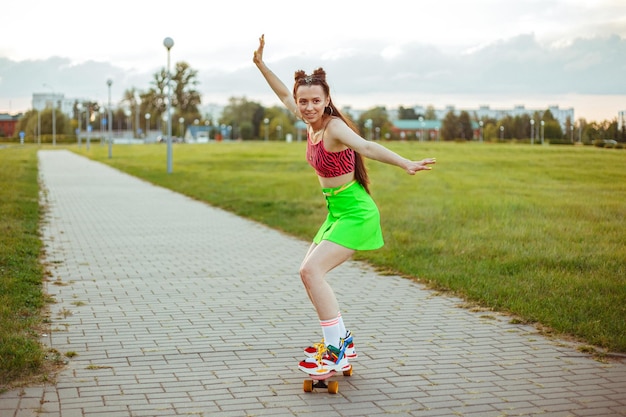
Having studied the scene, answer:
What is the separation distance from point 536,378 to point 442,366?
2.08 ft

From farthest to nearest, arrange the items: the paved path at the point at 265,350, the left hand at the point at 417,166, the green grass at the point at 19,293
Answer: the green grass at the point at 19,293 → the paved path at the point at 265,350 → the left hand at the point at 417,166

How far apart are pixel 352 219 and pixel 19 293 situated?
13.8ft

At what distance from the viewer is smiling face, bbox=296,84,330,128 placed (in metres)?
5.13

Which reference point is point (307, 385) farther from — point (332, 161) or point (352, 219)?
point (332, 161)

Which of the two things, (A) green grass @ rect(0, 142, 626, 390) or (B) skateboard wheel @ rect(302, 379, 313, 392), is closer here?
(B) skateboard wheel @ rect(302, 379, 313, 392)

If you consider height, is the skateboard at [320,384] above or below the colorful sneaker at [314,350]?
below

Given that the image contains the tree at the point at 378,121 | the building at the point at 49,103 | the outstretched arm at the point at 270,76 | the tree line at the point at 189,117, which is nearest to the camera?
the outstretched arm at the point at 270,76

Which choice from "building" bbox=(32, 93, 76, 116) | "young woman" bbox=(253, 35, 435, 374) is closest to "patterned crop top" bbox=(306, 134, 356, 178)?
"young woman" bbox=(253, 35, 435, 374)

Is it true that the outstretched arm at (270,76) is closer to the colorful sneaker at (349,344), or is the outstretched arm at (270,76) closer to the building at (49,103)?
the colorful sneaker at (349,344)

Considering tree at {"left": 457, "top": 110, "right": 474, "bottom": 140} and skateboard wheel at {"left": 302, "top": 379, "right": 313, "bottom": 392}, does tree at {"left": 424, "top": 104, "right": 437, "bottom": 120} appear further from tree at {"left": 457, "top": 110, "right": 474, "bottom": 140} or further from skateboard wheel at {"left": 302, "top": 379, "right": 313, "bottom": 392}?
skateboard wheel at {"left": 302, "top": 379, "right": 313, "bottom": 392}

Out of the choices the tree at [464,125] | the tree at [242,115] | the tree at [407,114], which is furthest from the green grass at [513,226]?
the tree at [407,114]

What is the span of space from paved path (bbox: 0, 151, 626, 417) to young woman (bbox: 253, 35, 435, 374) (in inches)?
11.1

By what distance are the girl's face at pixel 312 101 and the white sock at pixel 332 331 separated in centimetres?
125

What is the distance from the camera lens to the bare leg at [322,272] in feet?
16.9
